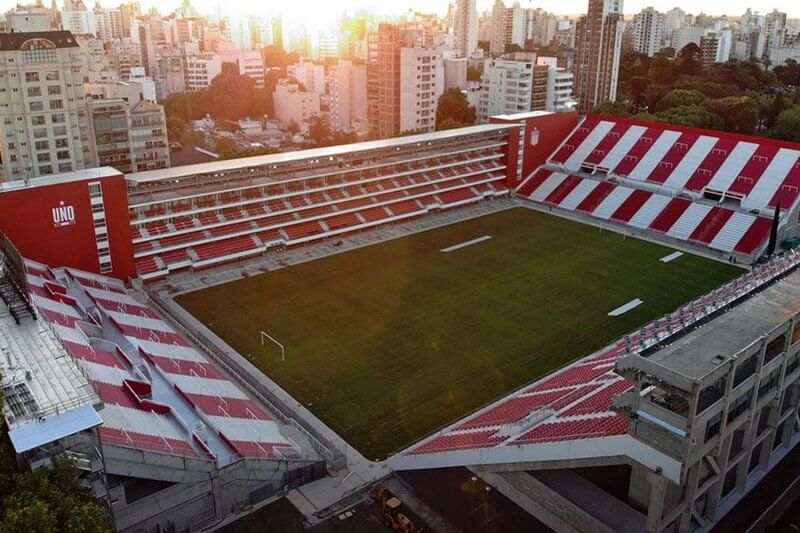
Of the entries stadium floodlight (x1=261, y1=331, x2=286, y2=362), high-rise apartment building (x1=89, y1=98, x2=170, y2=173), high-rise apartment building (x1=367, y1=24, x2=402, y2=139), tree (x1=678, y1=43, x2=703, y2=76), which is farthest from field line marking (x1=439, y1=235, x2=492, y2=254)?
tree (x1=678, y1=43, x2=703, y2=76)

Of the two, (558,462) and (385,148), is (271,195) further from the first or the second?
(558,462)

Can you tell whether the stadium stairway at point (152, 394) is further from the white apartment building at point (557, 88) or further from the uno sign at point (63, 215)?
the white apartment building at point (557, 88)

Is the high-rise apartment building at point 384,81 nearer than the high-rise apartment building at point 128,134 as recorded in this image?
No

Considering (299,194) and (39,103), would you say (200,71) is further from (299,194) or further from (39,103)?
(299,194)

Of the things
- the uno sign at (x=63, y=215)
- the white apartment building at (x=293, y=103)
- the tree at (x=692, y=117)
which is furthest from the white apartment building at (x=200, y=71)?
the uno sign at (x=63, y=215)

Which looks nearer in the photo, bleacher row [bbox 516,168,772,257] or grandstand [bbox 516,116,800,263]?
bleacher row [bbox 516,168,772,257]

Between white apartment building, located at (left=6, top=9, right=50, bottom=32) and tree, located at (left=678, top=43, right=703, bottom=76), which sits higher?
white apartment building, located at (left=6, top=9, right=50, bottom=32)

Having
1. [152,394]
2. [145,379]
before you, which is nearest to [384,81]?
[145,379]

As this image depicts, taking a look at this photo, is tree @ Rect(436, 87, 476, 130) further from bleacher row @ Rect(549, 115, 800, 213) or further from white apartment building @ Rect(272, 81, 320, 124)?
bleacher row @ Rect(549, 115, 800, 213)
